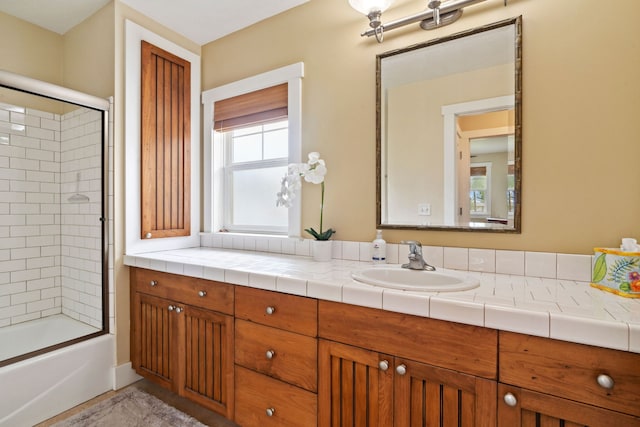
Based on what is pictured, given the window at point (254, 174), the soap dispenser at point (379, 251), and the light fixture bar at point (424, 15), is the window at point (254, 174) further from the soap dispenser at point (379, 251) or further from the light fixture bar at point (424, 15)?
the light fixture bar at point (424, 15)

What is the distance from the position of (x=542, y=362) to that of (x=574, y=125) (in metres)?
1.01

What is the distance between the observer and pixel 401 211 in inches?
67.0

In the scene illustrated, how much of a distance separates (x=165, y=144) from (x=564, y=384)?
2.53 metres

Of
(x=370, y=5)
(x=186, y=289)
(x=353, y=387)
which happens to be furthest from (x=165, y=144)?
(x=353, y=387)

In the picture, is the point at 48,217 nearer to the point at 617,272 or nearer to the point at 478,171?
the point at 478,171

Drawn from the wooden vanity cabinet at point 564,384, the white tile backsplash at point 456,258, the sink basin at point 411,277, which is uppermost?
the white tile backsplash at point 456,258

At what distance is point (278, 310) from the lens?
1.39m

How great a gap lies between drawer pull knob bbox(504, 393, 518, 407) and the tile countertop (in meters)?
0.20

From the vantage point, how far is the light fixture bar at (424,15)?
1.48 metres

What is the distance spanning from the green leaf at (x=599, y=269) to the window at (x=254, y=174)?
169 centimetres

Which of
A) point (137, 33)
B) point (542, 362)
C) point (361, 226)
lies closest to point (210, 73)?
point (137, 33)

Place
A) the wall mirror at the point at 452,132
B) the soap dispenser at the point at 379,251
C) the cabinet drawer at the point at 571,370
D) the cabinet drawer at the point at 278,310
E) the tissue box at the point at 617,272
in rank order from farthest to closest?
the soap dispenser at the point at 379,251 → the wall mirror at the point at 452,132 → the cabinet drawer at the point at 278,310 → the tissue box at the point at 617,272 → the cabinet drawer at the point at 571,370

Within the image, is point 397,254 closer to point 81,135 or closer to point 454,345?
point 454,345

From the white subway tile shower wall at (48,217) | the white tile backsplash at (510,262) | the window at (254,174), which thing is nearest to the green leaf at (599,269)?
the white tile backsplash at (510,262)
